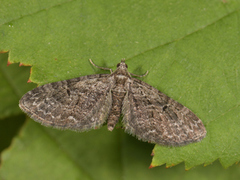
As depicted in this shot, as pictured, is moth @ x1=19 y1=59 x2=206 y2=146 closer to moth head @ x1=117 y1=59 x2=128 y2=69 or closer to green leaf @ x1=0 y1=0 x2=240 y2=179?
moth head @ x1=117 y1=59 x2=128 y2=69

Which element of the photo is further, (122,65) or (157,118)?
(157,118)

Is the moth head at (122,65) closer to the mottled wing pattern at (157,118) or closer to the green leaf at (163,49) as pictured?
the green leaf at (163,49)

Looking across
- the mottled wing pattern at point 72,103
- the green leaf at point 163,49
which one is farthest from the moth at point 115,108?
the green leaf at point 163,49

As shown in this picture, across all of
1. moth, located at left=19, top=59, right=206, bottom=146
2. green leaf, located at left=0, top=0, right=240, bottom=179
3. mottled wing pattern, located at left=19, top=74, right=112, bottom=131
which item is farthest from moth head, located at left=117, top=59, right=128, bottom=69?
mottled wing pattern, located at left=19, top=74, right=112, bottom=131

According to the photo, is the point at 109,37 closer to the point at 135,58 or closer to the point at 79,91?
the point at 135,58

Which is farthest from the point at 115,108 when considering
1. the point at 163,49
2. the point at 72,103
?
the point at 163,49

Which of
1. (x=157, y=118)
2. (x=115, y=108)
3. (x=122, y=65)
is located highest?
(x=122, y=65)

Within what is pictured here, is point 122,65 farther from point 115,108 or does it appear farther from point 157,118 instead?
point 157,118
